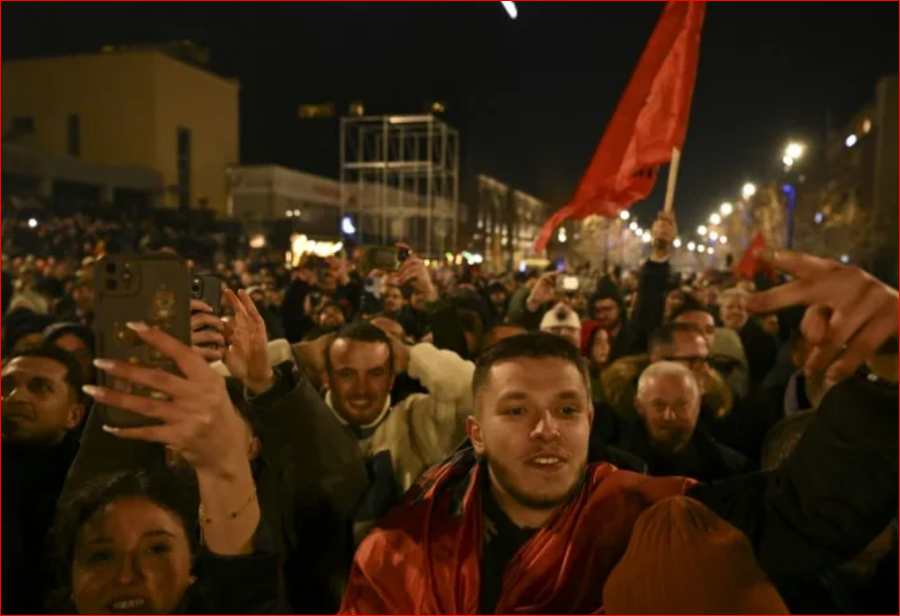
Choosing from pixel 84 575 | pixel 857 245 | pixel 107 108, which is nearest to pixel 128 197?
pixel 107 108

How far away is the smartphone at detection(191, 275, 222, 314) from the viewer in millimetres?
1934

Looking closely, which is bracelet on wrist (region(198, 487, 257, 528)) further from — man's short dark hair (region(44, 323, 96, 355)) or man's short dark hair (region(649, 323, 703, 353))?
man's short dark hair (region(649, 323, 703, 353))

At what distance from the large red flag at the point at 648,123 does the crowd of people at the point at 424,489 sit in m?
2.50

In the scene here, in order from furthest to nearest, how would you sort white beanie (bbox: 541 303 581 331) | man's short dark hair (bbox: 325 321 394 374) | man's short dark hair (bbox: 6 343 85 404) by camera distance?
white beanie (bbox: 541 303 581 331) < man's short dark hair (bbox: 325 321 394 374) < man's short dark hair (bbox: 6 343 85 404)

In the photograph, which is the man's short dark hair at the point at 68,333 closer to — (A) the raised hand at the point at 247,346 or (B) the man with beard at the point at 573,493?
(A) the raised hand at the point at 247,346

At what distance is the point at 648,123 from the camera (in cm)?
591

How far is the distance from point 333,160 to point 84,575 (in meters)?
Result: 52.7

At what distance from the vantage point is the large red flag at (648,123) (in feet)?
18.5

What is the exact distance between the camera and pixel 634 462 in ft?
11.0

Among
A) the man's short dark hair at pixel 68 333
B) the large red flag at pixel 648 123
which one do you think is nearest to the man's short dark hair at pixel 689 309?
the large red flag at pixel 648 123

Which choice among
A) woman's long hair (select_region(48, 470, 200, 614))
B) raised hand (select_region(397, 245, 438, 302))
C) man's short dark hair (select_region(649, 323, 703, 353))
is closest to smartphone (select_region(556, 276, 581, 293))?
man's short dark hair (select_region(649, 323, 703, 353))

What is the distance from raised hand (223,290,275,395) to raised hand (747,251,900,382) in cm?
123

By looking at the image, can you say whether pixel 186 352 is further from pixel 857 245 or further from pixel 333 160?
pixel 333 160

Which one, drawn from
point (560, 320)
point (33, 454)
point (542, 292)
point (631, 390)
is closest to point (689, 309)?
point (560, 320)
